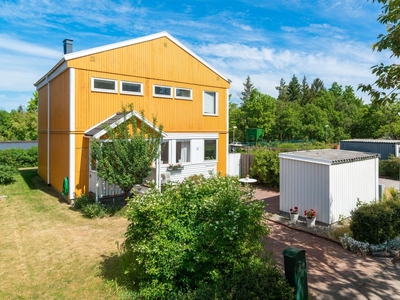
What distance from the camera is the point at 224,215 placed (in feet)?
15.3

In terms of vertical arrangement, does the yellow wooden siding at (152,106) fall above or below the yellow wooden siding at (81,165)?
above

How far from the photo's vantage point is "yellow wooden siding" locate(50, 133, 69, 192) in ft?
40.9

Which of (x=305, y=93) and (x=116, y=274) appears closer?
(x=116, y=274)

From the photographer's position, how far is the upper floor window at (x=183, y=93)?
15031 millimetres

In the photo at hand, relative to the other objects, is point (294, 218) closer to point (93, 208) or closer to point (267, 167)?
point (267, 167)

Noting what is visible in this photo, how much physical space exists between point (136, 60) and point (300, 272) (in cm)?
1204

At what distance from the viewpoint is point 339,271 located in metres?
6.12

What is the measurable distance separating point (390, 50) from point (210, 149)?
446 inches

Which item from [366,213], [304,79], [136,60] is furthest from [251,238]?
[304,79]

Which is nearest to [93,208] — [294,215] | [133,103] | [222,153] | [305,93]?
[133,103]

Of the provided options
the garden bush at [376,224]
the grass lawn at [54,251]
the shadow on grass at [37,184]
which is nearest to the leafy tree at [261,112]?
the shadow on grass at [37,184]

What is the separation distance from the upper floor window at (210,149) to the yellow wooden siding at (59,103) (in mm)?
7491

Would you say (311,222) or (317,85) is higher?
(317,85)

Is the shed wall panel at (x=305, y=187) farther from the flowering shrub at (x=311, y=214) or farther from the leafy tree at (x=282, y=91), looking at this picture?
the leafy tree at (x=282, y=91)
